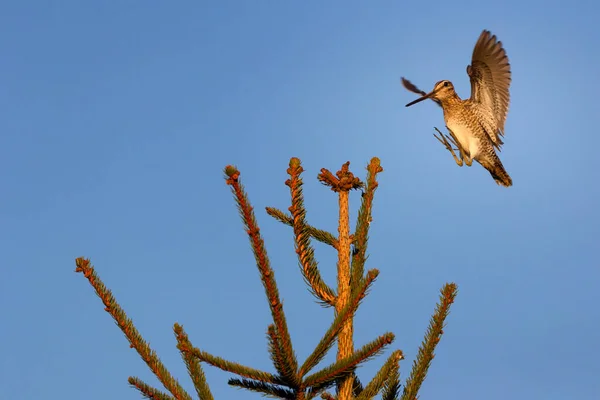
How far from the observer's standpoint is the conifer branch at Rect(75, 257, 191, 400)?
420 centimetres

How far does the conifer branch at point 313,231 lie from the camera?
201 inches

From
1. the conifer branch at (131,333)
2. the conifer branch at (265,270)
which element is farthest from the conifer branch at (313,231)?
the conifer branch at (131,333)

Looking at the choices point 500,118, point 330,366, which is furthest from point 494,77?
point 330,366

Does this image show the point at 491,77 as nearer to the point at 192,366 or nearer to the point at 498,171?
the point at 498,171

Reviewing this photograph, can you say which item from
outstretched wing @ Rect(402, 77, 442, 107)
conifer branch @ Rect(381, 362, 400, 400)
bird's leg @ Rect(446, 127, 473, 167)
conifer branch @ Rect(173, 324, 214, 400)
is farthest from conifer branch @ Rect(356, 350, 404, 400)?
outstretched wing @ Rect(402, 77, 442, 107)

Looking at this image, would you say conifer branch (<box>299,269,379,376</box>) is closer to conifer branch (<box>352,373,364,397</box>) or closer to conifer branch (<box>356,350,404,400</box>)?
conifer branch (<box>356,350,404,400</box>)

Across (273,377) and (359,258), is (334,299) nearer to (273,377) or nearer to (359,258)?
(359,258)

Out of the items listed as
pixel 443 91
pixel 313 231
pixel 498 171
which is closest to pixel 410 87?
pixel 443 91

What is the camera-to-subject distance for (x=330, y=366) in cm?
432

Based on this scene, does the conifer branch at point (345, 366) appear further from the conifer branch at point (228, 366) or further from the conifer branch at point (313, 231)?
the conifer branch at point (313, 231)

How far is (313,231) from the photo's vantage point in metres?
5.10

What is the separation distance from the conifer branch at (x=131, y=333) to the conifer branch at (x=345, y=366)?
72 cm

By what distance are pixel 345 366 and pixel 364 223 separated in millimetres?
1009

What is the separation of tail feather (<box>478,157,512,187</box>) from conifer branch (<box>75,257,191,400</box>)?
10.5 m
